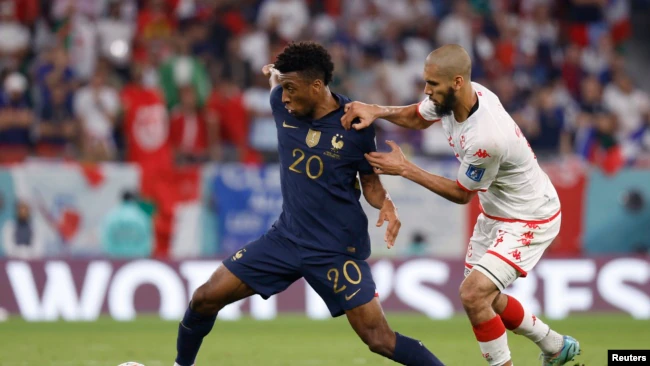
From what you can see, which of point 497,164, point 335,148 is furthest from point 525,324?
point 335,148

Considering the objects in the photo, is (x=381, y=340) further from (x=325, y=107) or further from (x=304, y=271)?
(x=325, y=107)

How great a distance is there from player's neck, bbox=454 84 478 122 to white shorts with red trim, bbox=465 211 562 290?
912mm

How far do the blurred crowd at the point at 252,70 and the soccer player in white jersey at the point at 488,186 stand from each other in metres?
7.47

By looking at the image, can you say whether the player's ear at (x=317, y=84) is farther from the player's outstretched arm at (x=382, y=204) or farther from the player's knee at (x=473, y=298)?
the player's knee at (x=473, y=298)

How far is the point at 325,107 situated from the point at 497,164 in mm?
1273

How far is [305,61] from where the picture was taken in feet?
23.9

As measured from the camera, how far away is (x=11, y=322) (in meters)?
13.0

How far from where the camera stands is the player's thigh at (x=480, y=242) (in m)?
8.09

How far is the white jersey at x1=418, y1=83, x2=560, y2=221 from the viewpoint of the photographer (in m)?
7.46

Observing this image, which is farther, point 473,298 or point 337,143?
point 473,298

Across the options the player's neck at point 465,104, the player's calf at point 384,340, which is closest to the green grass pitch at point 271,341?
the player's calf at point 384,340

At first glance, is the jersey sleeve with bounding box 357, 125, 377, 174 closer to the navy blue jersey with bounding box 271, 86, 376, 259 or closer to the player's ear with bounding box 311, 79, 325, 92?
the navy blue jersey with bounding box 271, 86, 376, 259

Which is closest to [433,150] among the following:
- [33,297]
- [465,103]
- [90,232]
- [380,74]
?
[380,74]

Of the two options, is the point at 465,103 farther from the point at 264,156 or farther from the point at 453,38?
the point at 453,38
